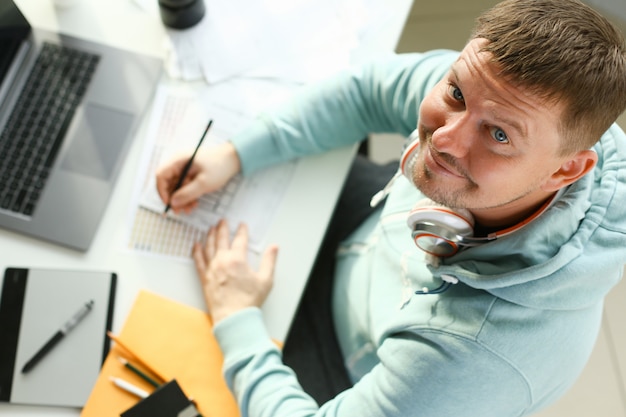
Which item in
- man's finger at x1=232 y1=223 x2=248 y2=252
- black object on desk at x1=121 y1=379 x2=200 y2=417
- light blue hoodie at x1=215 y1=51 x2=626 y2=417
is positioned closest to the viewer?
light blue hoodie at x1=215 y1=51 x2=626 y2=417

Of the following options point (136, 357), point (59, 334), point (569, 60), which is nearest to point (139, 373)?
point (136, 357)

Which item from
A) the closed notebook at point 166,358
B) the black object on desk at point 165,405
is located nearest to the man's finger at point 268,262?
the closed notebook at point 166,358

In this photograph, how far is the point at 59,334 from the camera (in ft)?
3.14

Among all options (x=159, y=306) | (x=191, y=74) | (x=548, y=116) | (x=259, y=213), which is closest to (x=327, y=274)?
(x=259, y=213)

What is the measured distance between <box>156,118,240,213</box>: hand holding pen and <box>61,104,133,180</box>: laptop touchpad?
109mm

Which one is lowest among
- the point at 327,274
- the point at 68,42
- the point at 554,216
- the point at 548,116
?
the point at 327,274

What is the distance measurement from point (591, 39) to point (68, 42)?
932 millimetres

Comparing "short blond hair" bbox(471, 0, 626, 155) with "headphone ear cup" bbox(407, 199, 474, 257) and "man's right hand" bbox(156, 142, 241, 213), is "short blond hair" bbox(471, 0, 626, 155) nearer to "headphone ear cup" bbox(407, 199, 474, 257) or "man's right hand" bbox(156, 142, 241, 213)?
"headphone ear cup" bbox(407, 199, 474, 257)

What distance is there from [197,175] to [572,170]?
2.00ft

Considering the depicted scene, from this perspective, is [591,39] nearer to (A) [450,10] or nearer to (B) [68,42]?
(B) [68,42]

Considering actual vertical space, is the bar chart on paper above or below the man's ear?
below

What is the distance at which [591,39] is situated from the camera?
0.66m

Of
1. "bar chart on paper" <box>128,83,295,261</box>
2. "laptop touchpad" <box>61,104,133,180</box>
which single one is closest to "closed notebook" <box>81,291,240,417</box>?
"bar chart on paper" <box>128,83,295,261</box>

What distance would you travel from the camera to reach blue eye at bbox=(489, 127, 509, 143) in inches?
28.2
